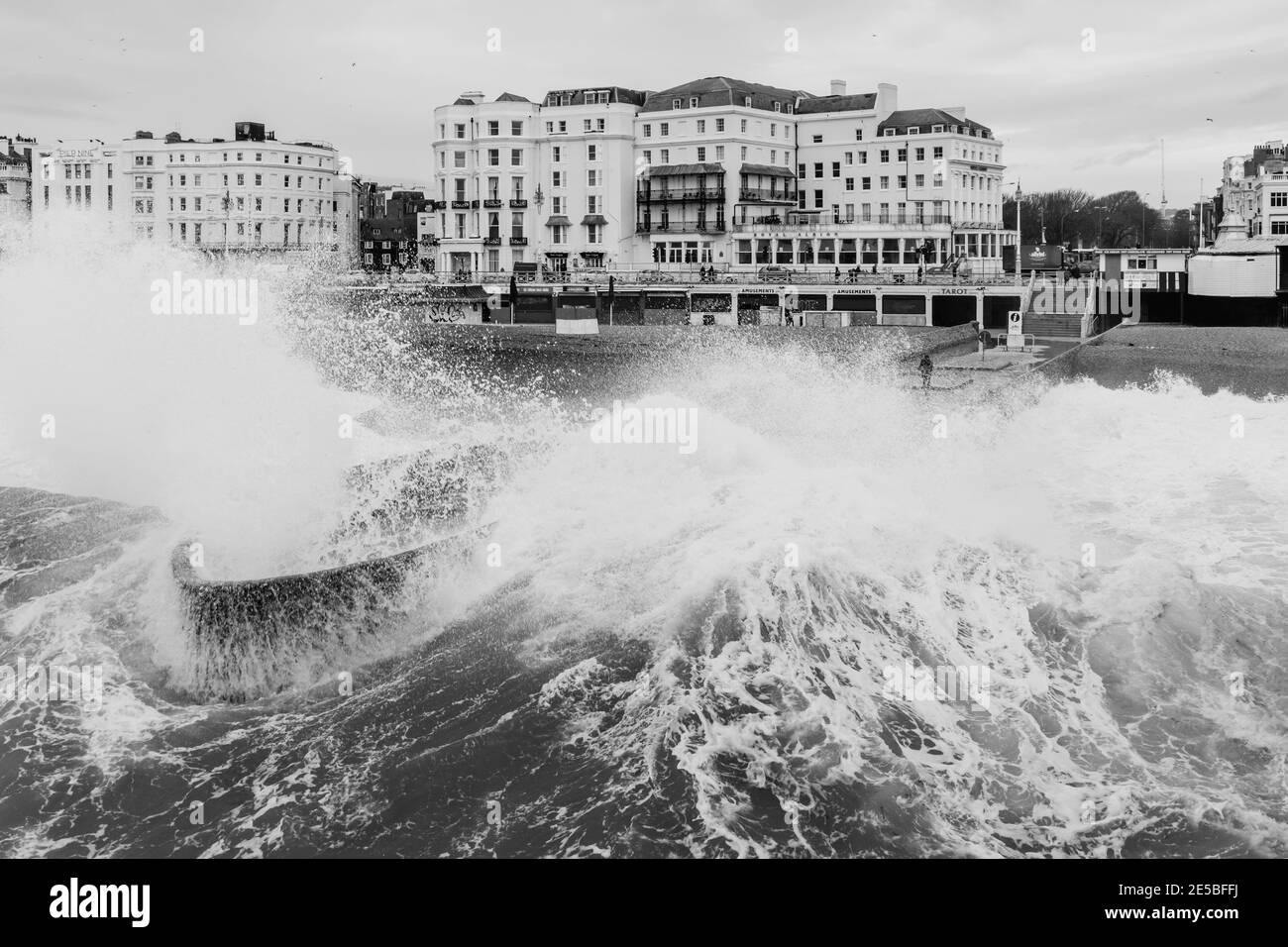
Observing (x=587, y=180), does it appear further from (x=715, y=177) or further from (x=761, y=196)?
(x=761, y=196)

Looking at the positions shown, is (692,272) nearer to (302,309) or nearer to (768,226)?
(768,226)

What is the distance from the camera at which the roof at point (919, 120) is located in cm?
8200

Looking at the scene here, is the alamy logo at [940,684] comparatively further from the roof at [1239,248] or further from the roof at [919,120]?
the roof at [919,120]

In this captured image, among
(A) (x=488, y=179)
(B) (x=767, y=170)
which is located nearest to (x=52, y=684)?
(B) (x=767, y=170)

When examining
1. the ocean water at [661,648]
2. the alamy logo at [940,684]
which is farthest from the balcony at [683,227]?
the alamy logo at [940,684]

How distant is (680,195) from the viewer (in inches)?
3314

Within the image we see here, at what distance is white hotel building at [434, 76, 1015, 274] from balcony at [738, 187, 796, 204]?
0.11 m

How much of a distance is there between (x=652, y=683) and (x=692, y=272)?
215 ft

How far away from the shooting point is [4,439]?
2656 cm

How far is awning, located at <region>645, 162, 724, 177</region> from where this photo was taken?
82812 millimetres

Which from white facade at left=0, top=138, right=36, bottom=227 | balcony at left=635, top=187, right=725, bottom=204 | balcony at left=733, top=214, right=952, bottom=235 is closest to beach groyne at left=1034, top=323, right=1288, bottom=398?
balcony at left=733, top=214, right=952, bottom=235

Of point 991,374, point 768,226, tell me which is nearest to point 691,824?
point 991,374

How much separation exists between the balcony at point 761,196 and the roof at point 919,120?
784cm

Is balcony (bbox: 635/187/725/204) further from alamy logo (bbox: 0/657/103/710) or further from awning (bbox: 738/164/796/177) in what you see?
alamy logo (bbox: 0/657/103/710)
